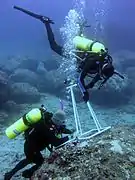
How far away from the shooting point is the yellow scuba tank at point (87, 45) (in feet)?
21.5

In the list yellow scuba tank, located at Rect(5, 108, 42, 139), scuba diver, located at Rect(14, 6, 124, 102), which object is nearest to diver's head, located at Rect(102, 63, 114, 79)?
scuba diver, located at Rect(14, 6, 124, 102)

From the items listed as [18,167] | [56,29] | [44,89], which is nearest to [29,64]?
[44,89]

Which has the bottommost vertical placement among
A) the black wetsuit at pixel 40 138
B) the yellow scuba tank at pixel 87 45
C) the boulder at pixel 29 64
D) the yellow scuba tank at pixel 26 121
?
the black wetsuit at pixel 40 138

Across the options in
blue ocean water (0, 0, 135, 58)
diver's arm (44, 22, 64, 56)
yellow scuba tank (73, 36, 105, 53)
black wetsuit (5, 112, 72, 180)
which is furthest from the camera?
blue ocean water (0, 0, 135, 58)

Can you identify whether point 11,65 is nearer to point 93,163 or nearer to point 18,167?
point 18,167

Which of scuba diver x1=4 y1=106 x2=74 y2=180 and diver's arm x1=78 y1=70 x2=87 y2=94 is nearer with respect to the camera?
scuba diver x1=4 y1=106 x2=74 y2=180

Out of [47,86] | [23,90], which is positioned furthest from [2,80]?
[47,86]

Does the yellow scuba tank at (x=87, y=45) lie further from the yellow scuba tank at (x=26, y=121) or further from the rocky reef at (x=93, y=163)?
the rocky reef at (x=93, y=163)

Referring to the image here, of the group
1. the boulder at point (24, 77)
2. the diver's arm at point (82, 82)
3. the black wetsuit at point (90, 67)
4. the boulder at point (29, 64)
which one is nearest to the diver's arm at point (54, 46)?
the black wetsuit at point (90, 67)

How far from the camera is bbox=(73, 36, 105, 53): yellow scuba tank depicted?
21.5 ft

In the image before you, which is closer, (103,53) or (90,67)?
(103,53)

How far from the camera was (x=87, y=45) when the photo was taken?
22.3ft

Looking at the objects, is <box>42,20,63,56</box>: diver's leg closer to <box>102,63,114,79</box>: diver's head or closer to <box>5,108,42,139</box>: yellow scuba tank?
<box>102,63,114,79</box>: diver's head

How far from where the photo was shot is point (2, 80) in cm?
1348
